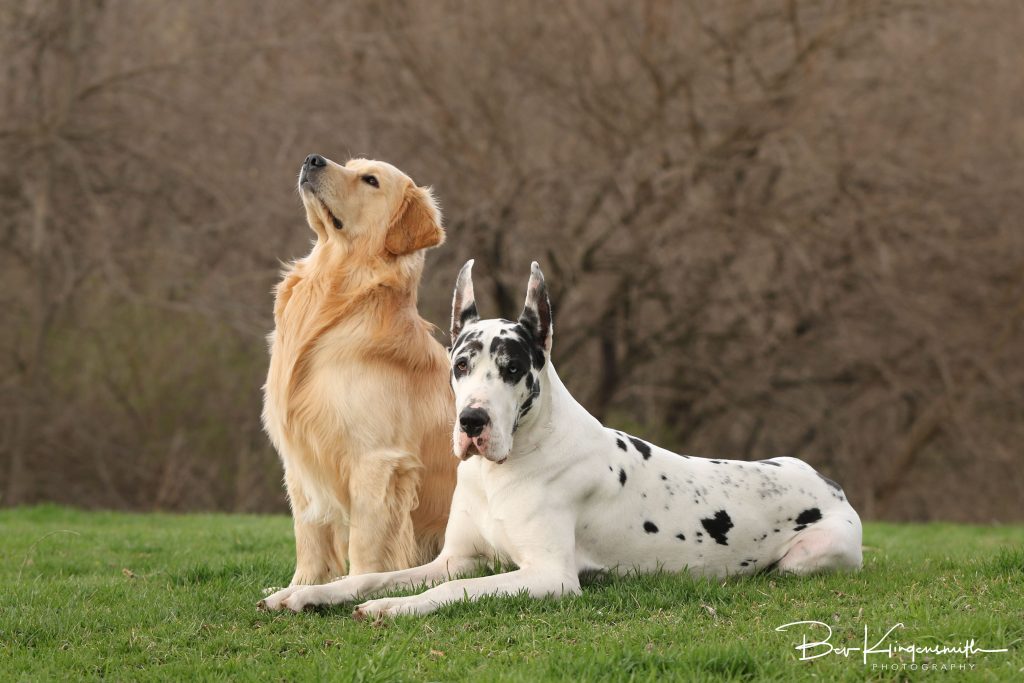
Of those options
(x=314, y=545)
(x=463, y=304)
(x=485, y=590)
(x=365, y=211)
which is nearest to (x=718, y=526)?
(x=485, y=590)

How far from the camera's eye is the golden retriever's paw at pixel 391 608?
4.83 m

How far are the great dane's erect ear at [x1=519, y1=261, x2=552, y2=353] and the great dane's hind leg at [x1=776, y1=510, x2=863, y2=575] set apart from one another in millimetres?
1735

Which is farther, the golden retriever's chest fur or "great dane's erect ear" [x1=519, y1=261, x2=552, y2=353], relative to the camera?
the golden retriever's chest fur

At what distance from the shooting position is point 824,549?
19.2 feet

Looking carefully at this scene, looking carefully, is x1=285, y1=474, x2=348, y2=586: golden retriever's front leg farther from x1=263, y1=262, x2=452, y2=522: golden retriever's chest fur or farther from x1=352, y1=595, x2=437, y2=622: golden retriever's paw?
x1=352, y1=595, x2=437, y2=622: golden retriever's paw

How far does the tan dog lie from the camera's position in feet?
19.5

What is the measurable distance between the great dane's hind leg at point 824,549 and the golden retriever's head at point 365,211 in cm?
258

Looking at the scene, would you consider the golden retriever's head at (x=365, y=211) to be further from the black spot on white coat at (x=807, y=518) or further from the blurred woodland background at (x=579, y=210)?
the blurred woodland background at (x=579, y=210)

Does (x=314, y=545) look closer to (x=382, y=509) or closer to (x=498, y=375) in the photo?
(x=382, y=509)

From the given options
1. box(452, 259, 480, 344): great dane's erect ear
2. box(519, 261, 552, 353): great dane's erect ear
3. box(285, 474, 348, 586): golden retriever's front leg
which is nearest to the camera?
box(519, 261, 552, 353): great dane's erect ear

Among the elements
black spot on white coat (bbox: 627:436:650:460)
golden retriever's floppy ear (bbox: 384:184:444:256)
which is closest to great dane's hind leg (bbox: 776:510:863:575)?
black spot on white coat (bbox: 627:436:650:460)

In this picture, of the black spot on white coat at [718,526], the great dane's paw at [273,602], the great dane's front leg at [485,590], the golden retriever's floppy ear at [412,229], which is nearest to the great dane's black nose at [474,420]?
the great dane's front leg at [485,590]

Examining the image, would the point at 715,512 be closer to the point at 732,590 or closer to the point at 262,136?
the point at 732,590

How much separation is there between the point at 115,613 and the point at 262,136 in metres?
11.1
